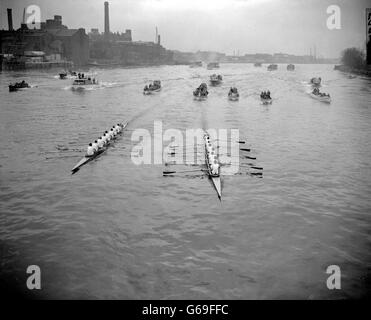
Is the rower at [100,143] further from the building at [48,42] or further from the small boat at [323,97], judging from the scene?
the building at [48,42]

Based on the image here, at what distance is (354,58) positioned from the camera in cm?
17625

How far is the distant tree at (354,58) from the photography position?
165875 mm

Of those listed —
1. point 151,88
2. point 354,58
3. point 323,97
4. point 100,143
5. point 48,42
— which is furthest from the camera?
point 354,58

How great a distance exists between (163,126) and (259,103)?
98.6 ft

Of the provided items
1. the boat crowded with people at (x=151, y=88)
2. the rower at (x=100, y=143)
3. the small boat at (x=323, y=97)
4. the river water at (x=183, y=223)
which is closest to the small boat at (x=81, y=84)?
the boat crowded with people at (x=151, y=88)

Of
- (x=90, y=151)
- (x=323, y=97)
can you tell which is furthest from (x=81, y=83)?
(x=90, y=151)

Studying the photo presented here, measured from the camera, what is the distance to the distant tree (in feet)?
544

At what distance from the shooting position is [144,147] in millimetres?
36938

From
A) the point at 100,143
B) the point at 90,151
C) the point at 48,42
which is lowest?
the point at 90,151

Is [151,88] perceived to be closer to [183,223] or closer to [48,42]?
[183,223]

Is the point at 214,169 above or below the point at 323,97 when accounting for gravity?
below

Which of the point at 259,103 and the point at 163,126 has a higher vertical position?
the point at 259,103
